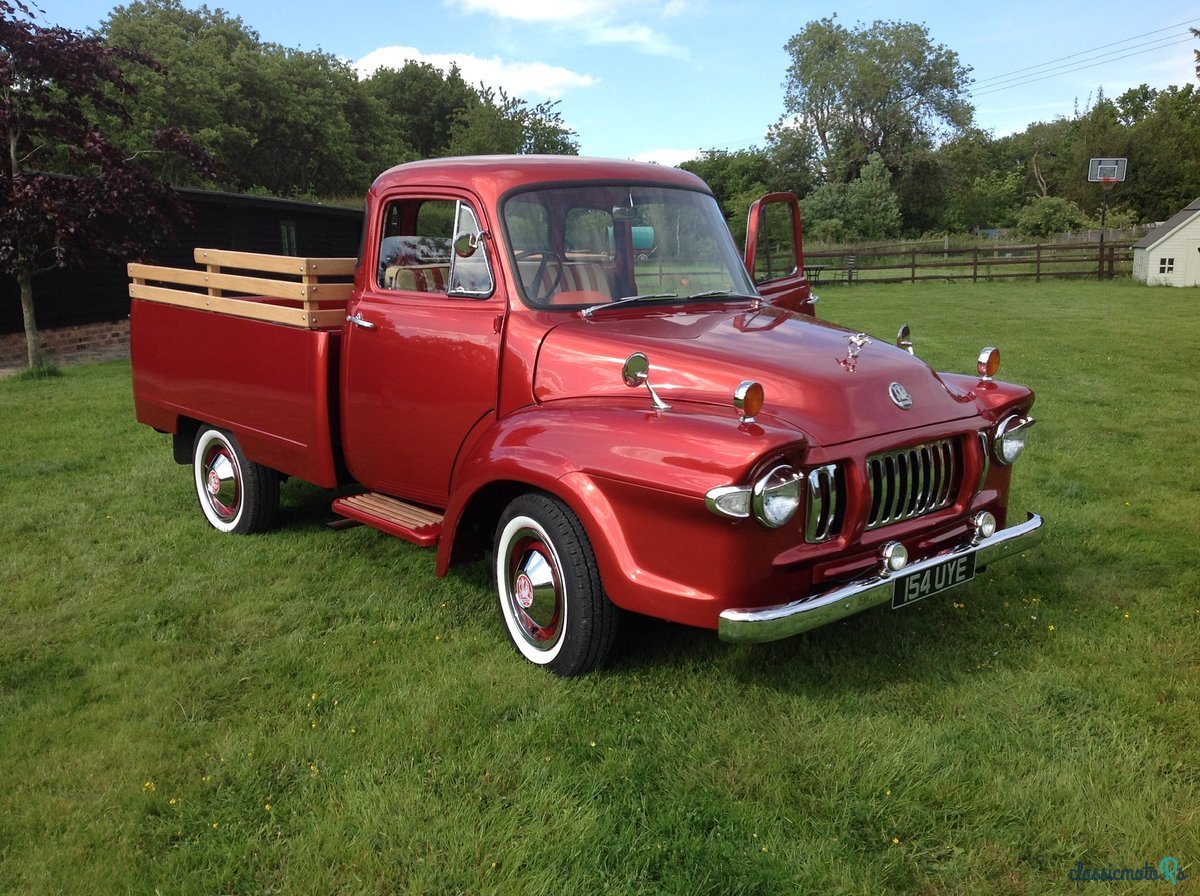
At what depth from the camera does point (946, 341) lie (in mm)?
14102

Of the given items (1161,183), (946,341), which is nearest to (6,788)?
(946,341)

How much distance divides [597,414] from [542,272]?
96 centimetres

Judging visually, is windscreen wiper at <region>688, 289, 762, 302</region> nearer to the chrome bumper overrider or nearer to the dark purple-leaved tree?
the chrome bumper overrider

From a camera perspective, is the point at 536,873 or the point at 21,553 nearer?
the point at 536,873

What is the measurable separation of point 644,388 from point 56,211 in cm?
1091

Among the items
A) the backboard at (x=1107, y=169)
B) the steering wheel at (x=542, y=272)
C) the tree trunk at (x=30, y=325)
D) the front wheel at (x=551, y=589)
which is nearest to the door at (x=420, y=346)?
the steering wheel at (x=542, y=272)

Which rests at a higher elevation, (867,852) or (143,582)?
(143,582)

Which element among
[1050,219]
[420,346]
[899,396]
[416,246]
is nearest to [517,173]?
[416,246]

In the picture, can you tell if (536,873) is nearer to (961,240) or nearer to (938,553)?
(938,553)

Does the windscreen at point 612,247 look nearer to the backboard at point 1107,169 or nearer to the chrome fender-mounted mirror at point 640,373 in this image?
the chrome fender-mounted mirror at point 640,373

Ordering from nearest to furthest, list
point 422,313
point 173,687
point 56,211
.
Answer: point 173,687 < point 422,313 < point 56,211

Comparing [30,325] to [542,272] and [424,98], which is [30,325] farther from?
[424,98]

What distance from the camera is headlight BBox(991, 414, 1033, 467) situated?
157 inches

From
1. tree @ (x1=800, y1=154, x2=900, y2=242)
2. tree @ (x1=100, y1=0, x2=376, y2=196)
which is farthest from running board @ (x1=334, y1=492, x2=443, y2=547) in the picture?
tree @ (x1=800, y1=154, x2=900, y2=242)
